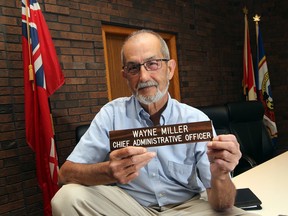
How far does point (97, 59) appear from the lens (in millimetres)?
2863

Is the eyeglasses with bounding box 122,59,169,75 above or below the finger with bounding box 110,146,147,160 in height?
above

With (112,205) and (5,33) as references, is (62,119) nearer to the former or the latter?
(5,33)

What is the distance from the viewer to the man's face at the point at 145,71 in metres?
1.24

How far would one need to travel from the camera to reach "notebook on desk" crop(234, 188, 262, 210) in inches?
45.7

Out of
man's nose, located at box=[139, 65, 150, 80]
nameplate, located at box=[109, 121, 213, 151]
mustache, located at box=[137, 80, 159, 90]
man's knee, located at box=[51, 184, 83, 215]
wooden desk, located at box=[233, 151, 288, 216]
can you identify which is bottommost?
wooden desk, located at box=[233, 151, 288, 216]

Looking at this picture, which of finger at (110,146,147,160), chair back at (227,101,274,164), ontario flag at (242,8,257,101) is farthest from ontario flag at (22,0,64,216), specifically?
ontario flag at (242,8,257,101)

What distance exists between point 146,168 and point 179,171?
14 cm

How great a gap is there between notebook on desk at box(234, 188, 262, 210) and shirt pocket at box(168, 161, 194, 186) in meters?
0.23

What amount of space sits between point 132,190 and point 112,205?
0.42 ft

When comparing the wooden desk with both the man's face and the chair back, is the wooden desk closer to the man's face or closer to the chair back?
the man's face

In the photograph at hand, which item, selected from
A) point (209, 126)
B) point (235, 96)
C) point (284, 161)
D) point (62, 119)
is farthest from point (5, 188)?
point (235, 96)

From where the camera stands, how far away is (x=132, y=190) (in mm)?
1218

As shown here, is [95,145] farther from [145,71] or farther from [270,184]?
[270,184]

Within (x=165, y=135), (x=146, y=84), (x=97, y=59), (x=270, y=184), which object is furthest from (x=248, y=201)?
(x=97, y=59)
